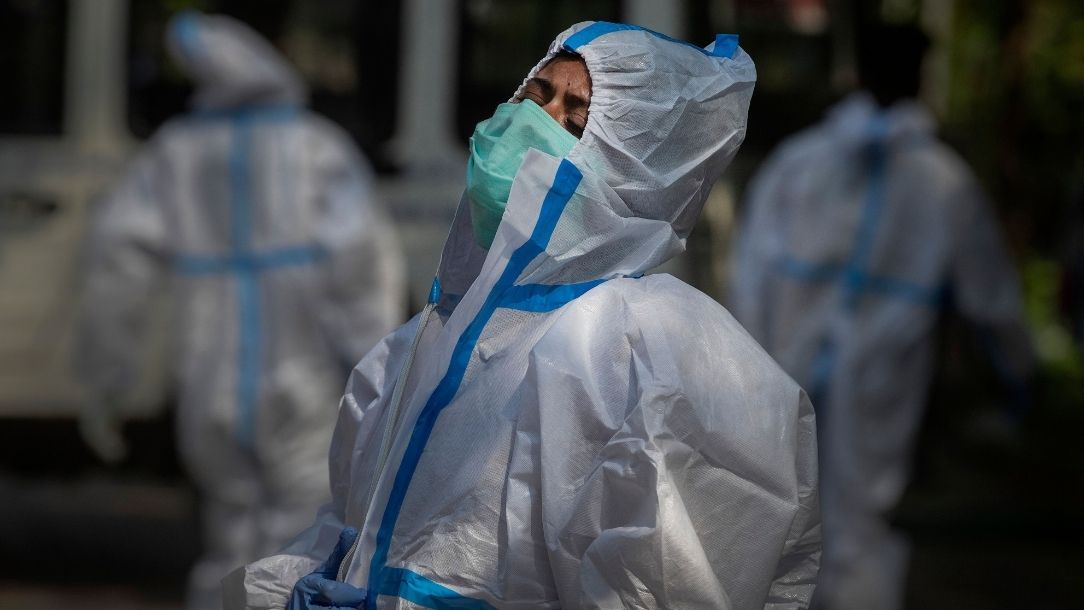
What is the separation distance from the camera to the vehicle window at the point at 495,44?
7250mm

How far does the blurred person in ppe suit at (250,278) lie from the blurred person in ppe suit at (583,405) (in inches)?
126

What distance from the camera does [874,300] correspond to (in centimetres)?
580

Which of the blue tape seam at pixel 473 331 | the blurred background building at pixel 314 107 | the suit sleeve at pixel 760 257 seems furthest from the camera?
the blurred background building at pixel 314 107

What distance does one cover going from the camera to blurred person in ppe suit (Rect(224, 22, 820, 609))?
2.04 m

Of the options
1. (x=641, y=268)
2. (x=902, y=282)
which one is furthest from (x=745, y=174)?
(x=641, y=268)

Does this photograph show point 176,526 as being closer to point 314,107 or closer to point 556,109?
point 314,107

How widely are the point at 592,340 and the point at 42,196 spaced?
552 cm

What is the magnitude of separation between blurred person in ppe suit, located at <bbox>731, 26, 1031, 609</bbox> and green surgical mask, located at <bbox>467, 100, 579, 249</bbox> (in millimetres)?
3556

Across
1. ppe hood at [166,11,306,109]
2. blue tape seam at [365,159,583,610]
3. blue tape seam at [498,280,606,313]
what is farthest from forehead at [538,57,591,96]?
ppe hood at [166,11,306,109]

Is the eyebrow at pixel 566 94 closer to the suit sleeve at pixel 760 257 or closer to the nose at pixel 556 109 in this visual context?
the nose at pixel 556 109

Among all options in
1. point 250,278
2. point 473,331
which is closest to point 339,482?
point 473,331

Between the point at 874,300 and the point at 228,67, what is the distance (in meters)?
2.34

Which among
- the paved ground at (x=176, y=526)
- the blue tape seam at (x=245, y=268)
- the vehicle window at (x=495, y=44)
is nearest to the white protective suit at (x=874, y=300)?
the paved ground at (x=176, y=526)

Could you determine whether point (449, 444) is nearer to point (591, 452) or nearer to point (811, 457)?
point (591, 452)
